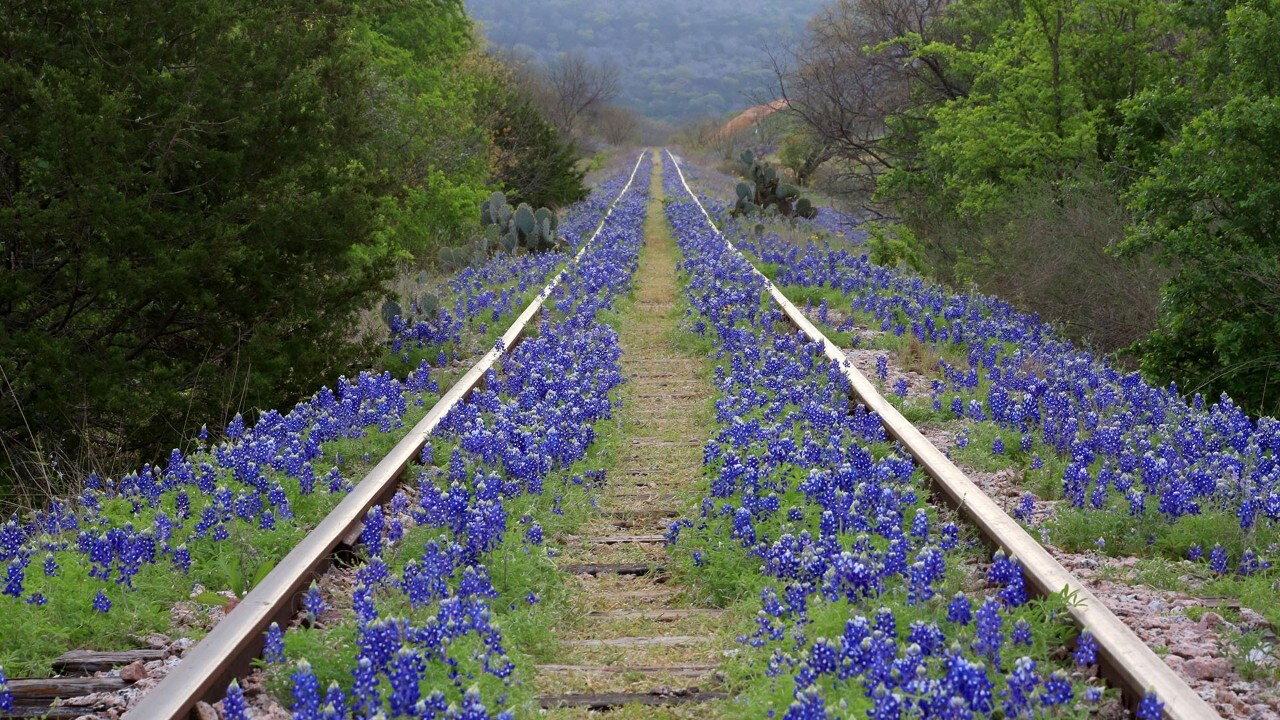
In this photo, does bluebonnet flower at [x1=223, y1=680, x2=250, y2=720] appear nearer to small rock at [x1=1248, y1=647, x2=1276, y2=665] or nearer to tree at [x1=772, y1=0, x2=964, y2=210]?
small rock at [x1=1248, y1=647, x2=1276, y2=665]

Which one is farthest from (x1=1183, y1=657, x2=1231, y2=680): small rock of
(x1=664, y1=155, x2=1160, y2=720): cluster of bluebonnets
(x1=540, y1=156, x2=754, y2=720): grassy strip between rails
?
(x1=540, y1=156, x2=754, y2=720): grassy strip between rails

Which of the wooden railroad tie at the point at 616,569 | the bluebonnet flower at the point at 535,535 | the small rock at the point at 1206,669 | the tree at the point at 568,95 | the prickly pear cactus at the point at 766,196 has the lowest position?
the wooden railroad tie at the point at 616,569

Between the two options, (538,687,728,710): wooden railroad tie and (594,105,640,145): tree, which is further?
(594,105,640,145): tree

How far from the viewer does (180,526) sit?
541cm

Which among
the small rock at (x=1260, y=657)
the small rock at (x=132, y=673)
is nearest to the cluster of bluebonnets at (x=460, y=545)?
the small rock at (x=132, y=673)

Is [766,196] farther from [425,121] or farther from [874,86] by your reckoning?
[425,121]

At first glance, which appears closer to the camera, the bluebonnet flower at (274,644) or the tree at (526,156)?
the bluebonnet flower at (274,644)

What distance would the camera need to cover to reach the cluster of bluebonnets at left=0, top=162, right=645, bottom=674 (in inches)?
171

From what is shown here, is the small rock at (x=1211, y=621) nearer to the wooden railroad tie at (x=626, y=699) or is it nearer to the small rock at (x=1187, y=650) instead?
the small rock at (x=1187, y=650)

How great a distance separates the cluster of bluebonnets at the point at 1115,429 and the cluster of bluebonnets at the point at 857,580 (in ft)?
3.09

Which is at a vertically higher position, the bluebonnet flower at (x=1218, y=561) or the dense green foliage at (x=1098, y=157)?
the dense green foliage at (x=1098, y=157)

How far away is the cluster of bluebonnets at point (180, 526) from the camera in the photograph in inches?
171

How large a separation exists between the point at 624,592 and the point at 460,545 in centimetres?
80

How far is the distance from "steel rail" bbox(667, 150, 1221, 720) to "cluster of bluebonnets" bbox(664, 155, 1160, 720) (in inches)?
3.7
